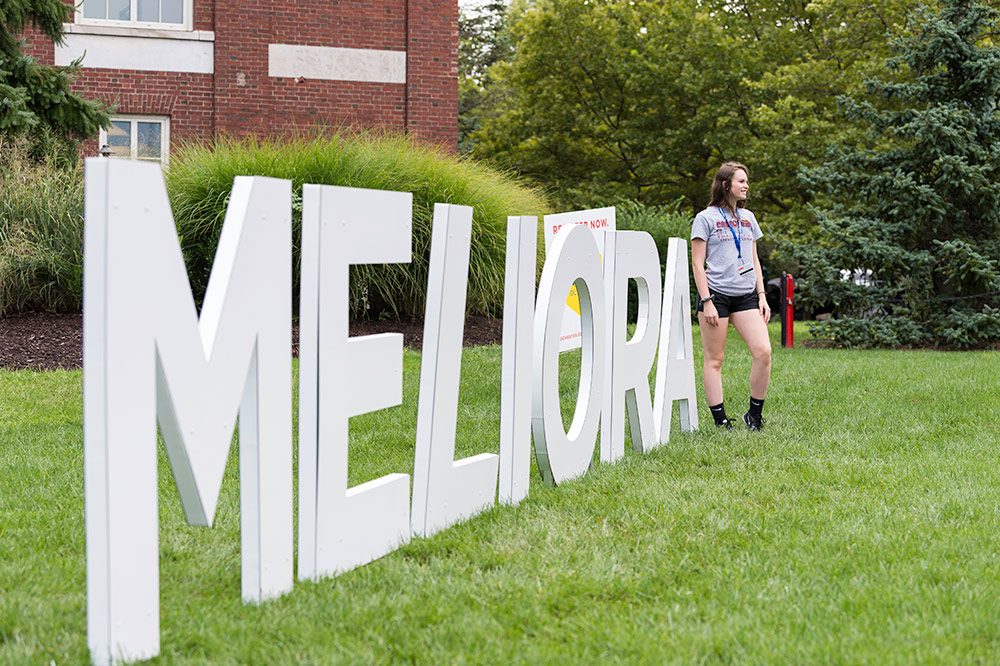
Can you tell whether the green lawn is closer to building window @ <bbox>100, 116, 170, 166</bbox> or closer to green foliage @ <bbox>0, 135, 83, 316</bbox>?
green foliage @ <bbox>0, 135, 83, 316</bbox>

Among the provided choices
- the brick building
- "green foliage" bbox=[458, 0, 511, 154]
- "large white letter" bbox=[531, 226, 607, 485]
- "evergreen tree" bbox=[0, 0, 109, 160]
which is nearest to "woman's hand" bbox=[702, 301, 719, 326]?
"large white letter" bbox=[531, 226, 607, 485]

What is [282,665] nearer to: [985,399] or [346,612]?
[346,612]

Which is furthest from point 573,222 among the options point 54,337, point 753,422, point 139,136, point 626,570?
point 139,136

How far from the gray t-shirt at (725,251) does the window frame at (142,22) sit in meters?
13.8

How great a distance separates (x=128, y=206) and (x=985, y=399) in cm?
698

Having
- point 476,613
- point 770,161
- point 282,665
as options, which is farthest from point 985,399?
point 770,161

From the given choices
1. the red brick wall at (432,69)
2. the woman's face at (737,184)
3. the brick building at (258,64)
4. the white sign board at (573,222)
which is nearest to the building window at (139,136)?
the brick building at (258,64)

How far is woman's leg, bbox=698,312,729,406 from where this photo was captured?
251 inches

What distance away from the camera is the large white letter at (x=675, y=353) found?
20.1 ft

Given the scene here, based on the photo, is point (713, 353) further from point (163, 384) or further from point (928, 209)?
point (928, 209)

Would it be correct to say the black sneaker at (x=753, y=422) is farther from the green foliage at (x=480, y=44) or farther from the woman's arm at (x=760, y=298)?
the green foliage at (x=480, y=44)

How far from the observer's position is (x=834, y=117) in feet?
68.3

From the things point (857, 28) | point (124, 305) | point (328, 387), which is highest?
point (857, 28)

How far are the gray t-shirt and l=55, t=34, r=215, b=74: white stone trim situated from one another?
44.5 feet
